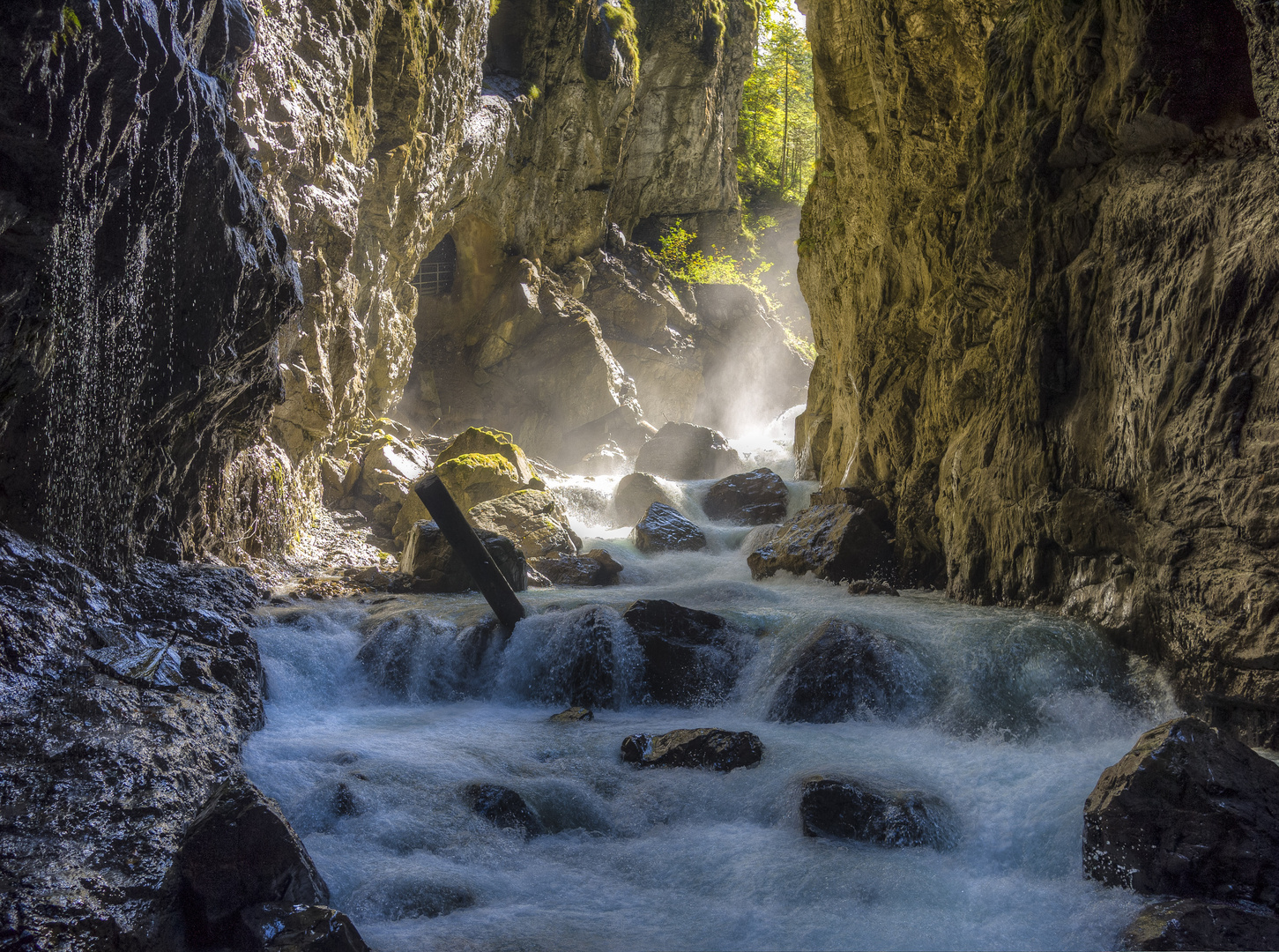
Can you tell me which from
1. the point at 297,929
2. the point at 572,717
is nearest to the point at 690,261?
the point at 572,717

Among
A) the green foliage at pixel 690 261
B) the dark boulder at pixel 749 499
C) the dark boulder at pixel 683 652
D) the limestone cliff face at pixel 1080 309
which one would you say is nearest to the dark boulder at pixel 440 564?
the dark boulder at pixel 683 652

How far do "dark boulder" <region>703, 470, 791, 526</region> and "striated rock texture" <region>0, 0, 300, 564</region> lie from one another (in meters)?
10.4

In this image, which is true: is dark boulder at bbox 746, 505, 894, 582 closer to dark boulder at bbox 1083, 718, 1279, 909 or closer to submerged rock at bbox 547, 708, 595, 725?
submerged rock at bbox 547, 708, 595, 725

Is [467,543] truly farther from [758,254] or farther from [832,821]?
[758,254]

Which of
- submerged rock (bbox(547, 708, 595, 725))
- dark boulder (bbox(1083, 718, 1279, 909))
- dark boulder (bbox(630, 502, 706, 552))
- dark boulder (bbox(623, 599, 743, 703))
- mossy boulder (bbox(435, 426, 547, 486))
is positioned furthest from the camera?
mossy boulder (bbox(435, 426, 547, 486))

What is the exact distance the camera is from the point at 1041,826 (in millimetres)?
4461

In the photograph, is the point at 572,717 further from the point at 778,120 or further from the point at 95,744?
the point at 778,120

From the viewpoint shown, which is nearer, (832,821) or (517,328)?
(832,821)

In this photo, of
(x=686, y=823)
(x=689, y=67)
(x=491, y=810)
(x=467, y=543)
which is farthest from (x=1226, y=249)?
(x=689, y=67)

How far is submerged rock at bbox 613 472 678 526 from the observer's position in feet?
57.7

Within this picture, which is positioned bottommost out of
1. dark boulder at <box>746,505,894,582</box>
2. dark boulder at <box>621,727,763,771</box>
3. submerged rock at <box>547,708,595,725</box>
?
submerged rock at <box>547,708,595,725</box>

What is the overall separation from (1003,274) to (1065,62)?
2.11 metres

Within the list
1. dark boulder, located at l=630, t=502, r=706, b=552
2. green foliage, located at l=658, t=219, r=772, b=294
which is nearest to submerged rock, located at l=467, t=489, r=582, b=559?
dark boulder, located at l=630, t=502, r=706, b=552

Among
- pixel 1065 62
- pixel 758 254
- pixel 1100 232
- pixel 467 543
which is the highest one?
pixel 758 254
